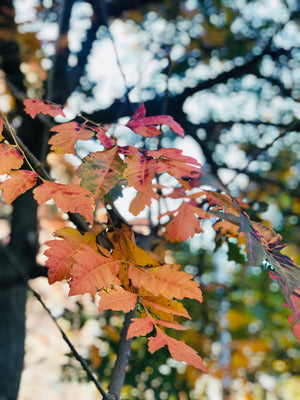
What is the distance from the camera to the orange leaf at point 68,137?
583 mm

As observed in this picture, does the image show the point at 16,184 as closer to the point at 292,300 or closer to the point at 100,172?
the point at 100,172

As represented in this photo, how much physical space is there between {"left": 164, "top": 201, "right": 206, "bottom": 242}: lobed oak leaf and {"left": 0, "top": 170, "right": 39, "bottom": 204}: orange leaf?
336 mm

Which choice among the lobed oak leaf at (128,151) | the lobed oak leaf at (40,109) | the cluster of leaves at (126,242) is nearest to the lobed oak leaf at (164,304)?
the cluster of leaves at (126,242)

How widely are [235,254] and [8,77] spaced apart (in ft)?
5.79

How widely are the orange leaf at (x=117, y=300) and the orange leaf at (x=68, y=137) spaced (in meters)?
0.25

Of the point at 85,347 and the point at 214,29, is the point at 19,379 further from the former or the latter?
the point at 214,29

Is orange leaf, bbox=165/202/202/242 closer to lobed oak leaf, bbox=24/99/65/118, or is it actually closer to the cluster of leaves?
the cluster of leaves

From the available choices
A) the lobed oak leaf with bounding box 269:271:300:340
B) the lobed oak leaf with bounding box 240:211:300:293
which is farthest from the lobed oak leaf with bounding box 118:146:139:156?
the lobed oak leaf with bounding box 269:271:300:340

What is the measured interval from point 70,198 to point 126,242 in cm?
14

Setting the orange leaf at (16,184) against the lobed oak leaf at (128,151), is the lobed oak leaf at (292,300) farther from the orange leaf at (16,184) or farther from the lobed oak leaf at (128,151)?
the orange leaf at (16,184)

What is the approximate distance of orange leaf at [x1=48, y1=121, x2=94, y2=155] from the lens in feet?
1.91

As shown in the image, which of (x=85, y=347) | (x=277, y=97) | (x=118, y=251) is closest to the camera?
(x=118, y=251)

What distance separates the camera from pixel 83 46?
1931 millimetres

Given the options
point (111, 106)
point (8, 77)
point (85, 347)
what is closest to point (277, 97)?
point (111, 106)
